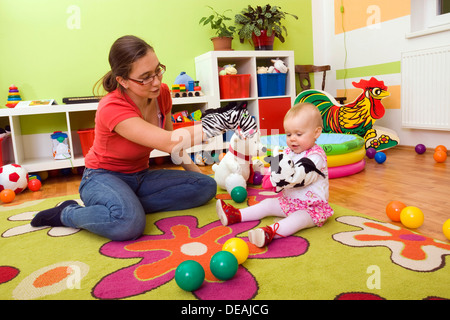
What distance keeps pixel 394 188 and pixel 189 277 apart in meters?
1.43

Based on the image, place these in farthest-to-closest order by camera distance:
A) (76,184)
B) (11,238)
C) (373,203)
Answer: (76,184) < (373,203) < (11,238)

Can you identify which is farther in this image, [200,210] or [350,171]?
[350,171]

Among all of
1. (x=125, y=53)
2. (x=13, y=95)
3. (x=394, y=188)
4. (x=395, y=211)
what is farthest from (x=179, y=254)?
(x=13, y=95)

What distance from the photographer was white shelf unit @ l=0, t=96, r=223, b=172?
8.47ft

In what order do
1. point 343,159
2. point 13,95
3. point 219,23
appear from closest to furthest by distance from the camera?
point 343,159
point 13,95
point 219,23

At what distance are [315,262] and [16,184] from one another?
79.2 inches

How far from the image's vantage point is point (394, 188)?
6.29 feet

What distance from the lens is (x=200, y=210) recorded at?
171cm

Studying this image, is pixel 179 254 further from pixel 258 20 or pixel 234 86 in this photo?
pixel 258 20

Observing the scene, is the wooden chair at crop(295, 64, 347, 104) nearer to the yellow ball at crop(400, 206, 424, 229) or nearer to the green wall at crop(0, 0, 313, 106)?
the green wall at crop(0, 0, 313, 106)

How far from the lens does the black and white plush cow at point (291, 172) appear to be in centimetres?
124
